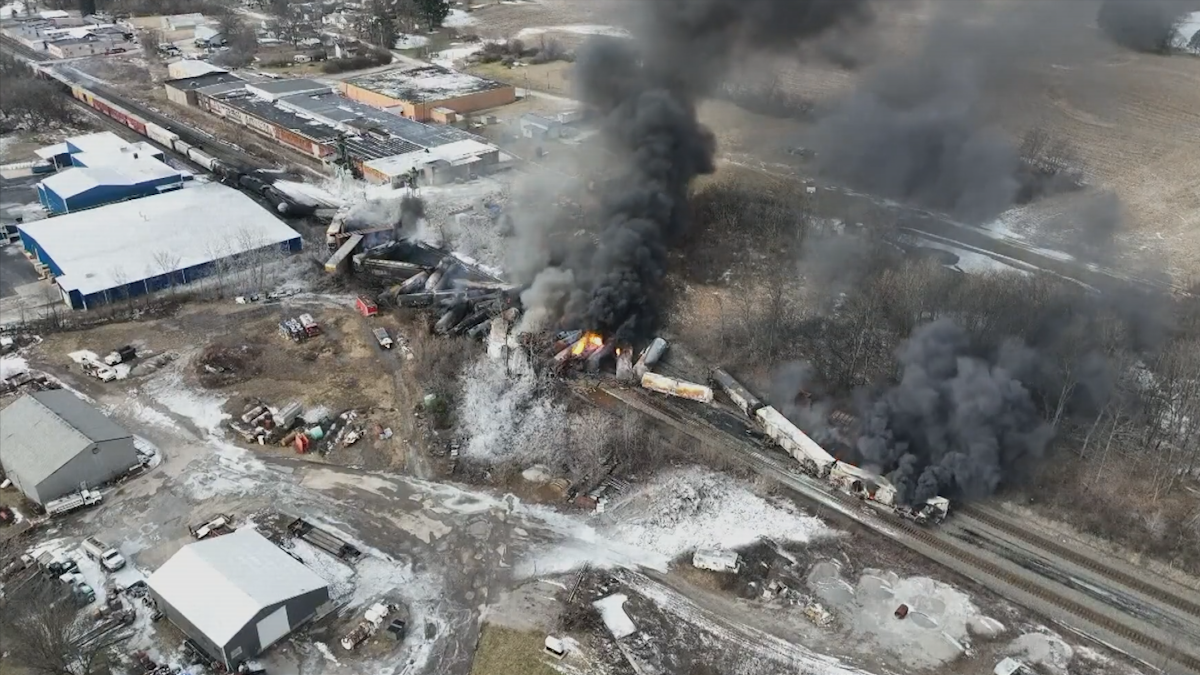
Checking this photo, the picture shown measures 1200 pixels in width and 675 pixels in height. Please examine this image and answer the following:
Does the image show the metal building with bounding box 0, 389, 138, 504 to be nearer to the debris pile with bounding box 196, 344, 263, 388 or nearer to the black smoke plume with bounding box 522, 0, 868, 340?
the debris pile with bounding box 196, 344, 263, 388

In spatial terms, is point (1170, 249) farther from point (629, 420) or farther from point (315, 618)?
point (315, 618)

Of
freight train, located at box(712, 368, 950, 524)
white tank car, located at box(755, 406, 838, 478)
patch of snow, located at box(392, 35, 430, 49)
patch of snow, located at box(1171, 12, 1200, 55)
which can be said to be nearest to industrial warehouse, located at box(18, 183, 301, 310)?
freight train, located at box(712, 368, 950, 524)

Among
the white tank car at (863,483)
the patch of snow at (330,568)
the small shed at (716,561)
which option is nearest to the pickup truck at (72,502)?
the patch of snow at (330,568)

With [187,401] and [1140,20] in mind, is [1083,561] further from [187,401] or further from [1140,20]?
[187,401]

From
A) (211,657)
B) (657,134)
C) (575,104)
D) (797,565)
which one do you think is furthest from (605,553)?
(575,104)

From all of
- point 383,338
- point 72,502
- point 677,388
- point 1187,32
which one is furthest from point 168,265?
point 1187,32
